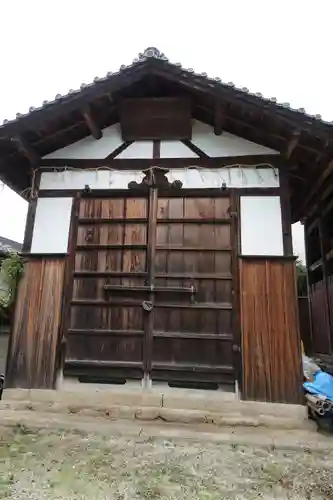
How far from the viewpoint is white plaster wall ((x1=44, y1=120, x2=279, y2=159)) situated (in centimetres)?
649

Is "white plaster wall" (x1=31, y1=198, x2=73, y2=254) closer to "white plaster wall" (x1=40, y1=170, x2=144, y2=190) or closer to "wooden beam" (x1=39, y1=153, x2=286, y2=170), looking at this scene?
"white plaster wall" (x1=40, y1=170, x2=144, y2=190)

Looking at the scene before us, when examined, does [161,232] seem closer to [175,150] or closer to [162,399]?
[175,150]

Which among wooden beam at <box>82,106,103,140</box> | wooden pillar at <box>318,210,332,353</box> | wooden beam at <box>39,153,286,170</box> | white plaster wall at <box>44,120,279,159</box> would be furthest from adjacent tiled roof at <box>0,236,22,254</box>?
wooden pillar at <box>318,210,332,353</box>

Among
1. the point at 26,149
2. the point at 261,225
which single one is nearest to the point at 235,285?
the point at 261,225

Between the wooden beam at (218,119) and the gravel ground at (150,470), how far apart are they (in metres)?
4.78

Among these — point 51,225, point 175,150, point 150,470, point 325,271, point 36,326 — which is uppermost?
point 175,150

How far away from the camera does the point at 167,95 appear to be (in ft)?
21.9

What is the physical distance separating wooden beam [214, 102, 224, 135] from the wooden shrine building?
20 millimetres

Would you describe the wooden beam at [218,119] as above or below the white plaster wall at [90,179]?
above

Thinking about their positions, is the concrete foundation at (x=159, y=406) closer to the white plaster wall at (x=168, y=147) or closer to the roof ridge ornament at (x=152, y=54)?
the white plaster wall at (x=168, y=147)

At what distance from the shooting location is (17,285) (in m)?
6.13

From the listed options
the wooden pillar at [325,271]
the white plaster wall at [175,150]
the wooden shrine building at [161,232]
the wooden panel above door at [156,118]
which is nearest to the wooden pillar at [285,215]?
the wooden shrine building at [161,232]

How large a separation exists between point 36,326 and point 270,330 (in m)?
3.58

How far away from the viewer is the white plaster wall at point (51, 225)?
626 cm
